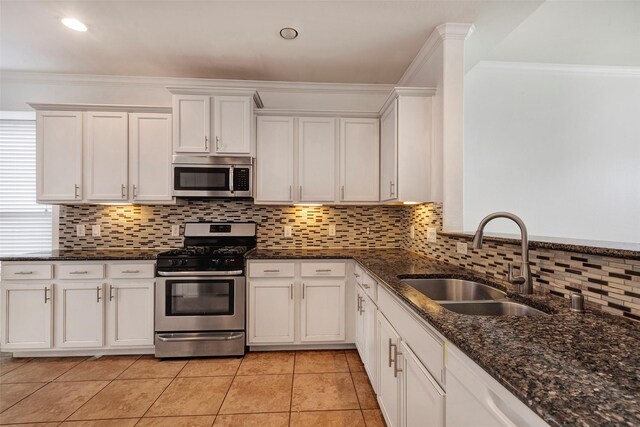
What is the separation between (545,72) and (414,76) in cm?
130

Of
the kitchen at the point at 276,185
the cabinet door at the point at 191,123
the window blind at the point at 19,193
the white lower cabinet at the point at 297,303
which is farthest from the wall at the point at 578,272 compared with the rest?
the window blind at the point at 19,193

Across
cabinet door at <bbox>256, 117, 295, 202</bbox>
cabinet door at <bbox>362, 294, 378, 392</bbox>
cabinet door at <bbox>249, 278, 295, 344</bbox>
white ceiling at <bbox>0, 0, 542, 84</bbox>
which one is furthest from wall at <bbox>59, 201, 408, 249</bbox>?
white ceiling at <bbox>0, 0, 542, 84</bbox>

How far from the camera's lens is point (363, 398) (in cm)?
200

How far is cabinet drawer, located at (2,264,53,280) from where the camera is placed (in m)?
2.46

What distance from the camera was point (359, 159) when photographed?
9.71 ft

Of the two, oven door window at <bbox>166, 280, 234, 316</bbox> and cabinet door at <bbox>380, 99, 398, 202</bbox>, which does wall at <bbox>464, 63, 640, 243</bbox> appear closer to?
cabinet door at <bbox>380, 99, 398, 202</bbox>

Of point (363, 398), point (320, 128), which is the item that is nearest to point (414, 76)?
point (320, 128)

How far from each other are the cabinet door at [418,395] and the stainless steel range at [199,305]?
5.43 ft

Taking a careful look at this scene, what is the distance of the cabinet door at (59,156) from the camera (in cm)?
270

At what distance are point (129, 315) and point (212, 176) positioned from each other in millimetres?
1443

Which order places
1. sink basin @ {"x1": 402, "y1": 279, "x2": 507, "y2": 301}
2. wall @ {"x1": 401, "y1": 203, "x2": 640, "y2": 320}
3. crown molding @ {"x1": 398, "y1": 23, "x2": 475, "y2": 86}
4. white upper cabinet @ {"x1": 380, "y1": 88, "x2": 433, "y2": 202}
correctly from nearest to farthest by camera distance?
wall @ {"x1": 401, "y1": 203, "x2": 640, "y2": 320}
sink basin @ {"x1": 402, "y1": 279, "x2": 507, "y2": 301}
crown molding @ {"x1": 398, "y1": 23, "x2": 475, "y2": 86}
white upper cabinet @ {"x1": 380, "y1": 88, "x2": 433, "y2": 202}

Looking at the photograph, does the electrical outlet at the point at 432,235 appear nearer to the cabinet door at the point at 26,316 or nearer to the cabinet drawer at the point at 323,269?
the cabinet drawer at the point at 323,269

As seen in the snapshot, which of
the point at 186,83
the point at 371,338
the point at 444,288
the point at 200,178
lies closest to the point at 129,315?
the point at 200,178

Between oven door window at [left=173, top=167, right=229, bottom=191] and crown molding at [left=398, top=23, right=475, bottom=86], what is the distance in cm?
204
